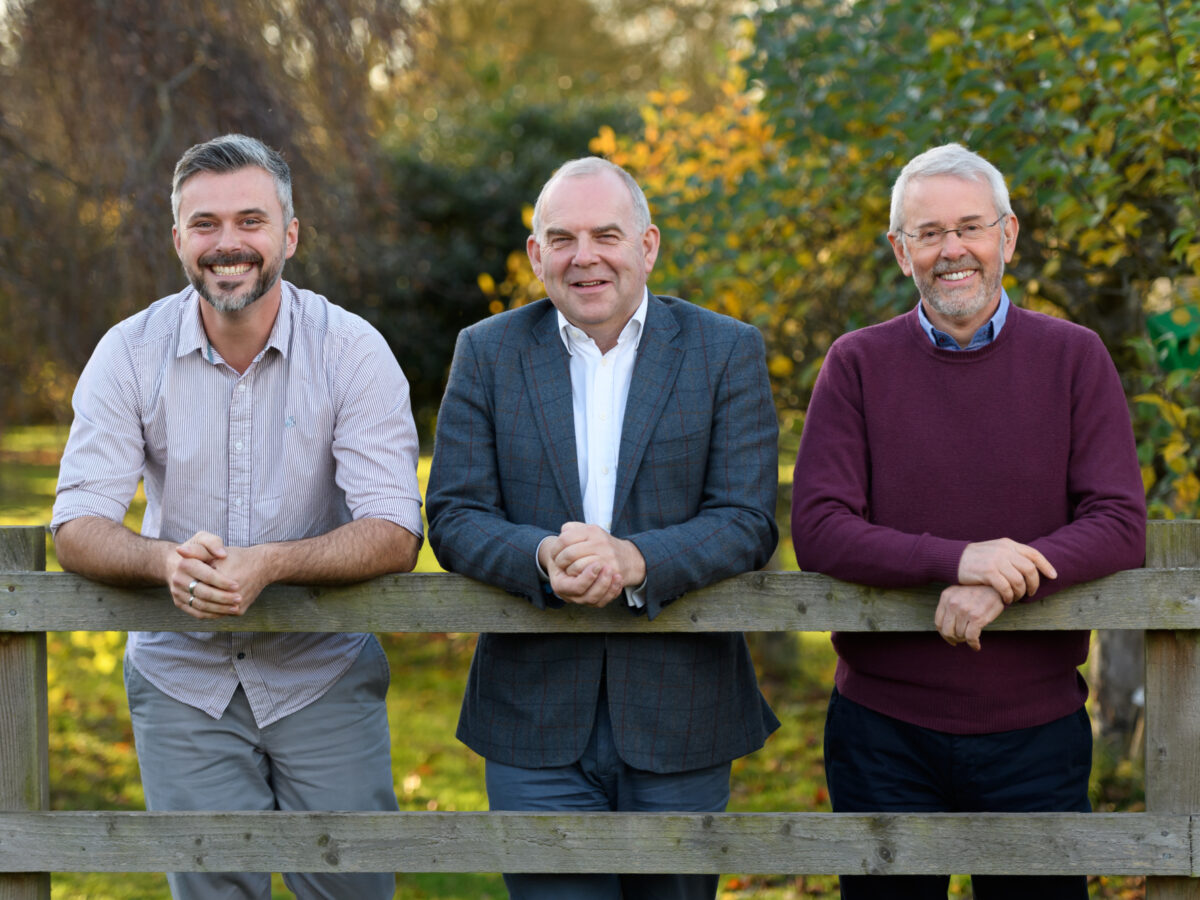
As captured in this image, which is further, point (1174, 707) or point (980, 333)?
point (980, 333)

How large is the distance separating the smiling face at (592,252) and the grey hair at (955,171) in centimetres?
61

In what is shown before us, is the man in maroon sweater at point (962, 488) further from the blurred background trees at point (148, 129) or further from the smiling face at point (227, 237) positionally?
the blurred background trees at point (148, 129)

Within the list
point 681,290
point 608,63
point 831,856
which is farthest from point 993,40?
point 608,63

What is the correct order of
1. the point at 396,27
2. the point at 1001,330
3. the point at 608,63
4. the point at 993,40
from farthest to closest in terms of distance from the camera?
the point at 608,63 → the point at 396,27 → the point at 993,40 → the point at 1001,330

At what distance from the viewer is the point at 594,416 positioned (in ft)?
9.37

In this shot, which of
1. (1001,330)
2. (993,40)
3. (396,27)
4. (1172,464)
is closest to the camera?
(1001,330)

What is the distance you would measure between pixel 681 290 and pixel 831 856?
162 inches

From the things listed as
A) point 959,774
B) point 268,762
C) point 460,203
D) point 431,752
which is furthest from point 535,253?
point 460,203

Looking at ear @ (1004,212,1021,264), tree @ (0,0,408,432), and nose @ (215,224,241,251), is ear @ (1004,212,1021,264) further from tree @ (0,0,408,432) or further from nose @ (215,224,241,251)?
tree @ (0,0,408,432)

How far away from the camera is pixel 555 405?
284 centimetres

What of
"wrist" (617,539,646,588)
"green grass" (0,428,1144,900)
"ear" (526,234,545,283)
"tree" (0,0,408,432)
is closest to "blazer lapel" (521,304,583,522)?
"ear" (526,234,545,283)

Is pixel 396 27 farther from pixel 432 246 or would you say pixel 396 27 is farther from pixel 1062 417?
pixel 432 246

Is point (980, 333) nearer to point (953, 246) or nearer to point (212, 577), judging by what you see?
point (953, 246)

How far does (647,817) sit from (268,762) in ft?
3.17
